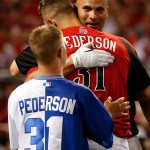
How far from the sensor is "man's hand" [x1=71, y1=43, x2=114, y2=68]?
387cm

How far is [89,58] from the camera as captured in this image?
3.88 meters

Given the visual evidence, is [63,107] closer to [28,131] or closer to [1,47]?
[28,131]

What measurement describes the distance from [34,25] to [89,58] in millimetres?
6254

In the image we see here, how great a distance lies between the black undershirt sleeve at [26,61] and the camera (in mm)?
4109

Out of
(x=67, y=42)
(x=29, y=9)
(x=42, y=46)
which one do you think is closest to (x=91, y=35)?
(x=67, y=42)

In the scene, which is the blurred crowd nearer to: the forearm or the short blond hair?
the forearm

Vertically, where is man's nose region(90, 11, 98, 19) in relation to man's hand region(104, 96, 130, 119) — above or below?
above

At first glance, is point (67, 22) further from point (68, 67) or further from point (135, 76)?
point (135, 76)

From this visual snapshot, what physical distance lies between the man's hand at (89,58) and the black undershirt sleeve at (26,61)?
34cm

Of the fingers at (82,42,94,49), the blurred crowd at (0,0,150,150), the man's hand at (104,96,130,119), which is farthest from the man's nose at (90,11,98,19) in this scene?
the blurred crowd at (0,0,150,150)

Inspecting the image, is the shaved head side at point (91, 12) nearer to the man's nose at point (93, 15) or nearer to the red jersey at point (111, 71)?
the man's nose at point (93, 15)

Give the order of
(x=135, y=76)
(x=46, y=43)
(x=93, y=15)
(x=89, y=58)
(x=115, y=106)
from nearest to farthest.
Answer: (x=46, y=43)
(x=115, y=106)
(x=89, y=58)
(x=135, y=76)
(x=93, y=15)

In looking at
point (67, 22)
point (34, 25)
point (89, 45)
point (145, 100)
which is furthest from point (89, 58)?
point (34, 25)

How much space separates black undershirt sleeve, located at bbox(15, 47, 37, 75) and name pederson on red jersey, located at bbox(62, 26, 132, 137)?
0.27 meters
